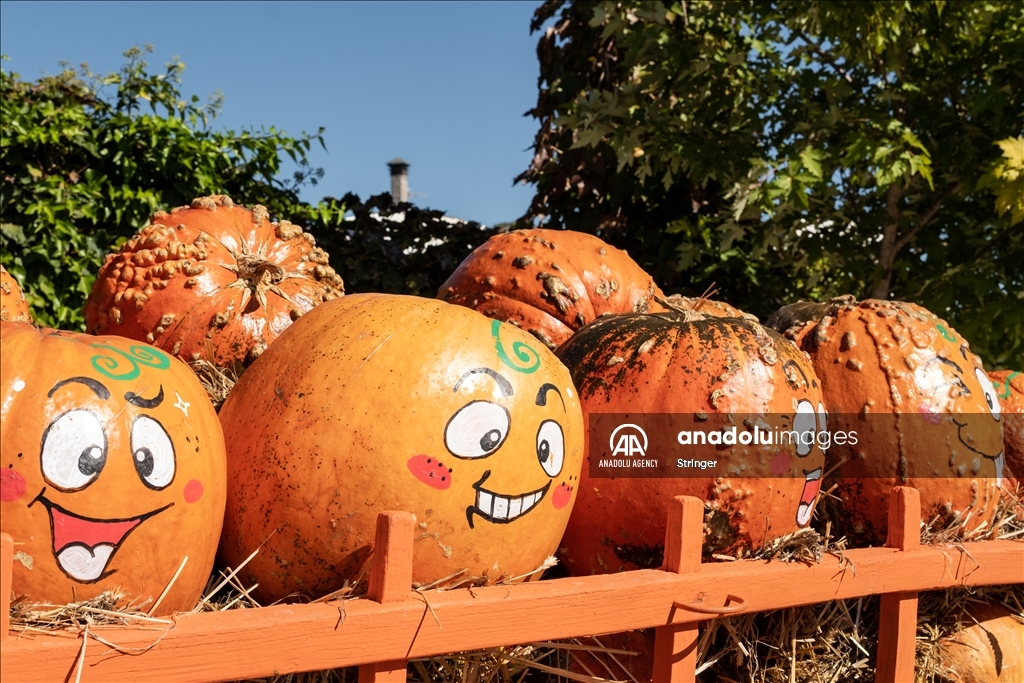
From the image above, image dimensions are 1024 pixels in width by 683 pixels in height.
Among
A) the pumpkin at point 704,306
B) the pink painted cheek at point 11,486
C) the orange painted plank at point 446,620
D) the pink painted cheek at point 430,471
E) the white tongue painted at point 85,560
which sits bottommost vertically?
the orange painted plank at point 446,620

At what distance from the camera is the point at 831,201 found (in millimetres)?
5918

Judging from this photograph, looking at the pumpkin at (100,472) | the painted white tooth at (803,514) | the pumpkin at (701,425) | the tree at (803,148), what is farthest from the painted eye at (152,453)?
the tree at (803,148)

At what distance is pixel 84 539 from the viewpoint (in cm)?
142

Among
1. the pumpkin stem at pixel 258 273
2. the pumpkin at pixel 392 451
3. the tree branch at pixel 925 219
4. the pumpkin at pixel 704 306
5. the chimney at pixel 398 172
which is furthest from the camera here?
the chimney at pixel 398 172

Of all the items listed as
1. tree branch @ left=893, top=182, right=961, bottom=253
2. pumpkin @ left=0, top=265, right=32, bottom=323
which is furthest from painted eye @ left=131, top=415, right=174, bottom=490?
tree branch @ left=893, top=182, right=961, bottom=253

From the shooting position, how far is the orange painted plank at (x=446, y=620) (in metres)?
1.34

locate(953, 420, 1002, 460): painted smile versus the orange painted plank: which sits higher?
locate(953, 420, 1002, 460): painted smile

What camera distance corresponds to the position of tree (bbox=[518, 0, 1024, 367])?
16.1 ft

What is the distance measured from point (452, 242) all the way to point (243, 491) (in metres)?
4.18

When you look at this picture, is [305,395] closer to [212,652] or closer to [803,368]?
[212,652]

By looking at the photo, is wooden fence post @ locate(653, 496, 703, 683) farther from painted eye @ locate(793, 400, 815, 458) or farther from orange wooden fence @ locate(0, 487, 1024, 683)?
painted eye @ locate(793, 400, 815, 458)

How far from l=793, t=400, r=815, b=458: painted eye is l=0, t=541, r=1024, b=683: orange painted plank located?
0.91 ft

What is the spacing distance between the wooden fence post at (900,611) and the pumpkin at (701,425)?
0.82 feet

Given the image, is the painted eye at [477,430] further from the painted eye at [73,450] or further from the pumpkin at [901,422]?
the pumpkin at [901,422]
